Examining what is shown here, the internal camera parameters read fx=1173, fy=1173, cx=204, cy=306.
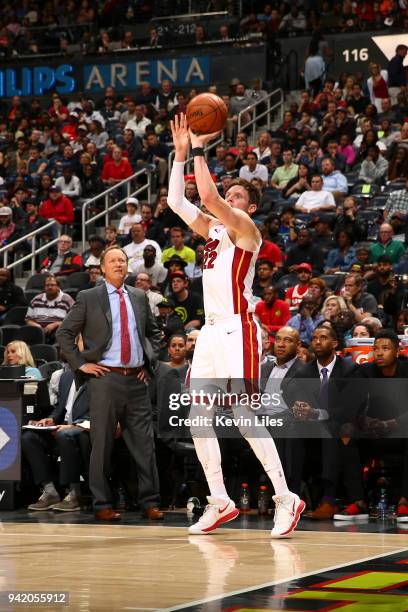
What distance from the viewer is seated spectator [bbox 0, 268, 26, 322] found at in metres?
15.7

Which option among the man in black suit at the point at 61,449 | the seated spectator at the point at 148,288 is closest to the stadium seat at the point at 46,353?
the seated spectator at the point at 148,288

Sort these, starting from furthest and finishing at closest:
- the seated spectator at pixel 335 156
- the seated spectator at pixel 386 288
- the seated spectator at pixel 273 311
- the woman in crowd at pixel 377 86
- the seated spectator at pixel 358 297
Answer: the woman in crowd at pixel 377 86
the seated spectator at pixel 335 156
the seated spectator at pixel 273 311
the seated spectator at pixel 386 288
the seated spectator at pixel 358 297

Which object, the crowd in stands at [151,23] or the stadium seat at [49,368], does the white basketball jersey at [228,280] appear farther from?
the crowd in stands at [151,23]

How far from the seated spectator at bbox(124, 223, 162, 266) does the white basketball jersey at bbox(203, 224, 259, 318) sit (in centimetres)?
815

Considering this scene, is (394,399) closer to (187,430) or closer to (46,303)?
(187,430)

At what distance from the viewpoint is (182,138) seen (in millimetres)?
7785

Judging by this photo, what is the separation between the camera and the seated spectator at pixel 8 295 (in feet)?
51.5

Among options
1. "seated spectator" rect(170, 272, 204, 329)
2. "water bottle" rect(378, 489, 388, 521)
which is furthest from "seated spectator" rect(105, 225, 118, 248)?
"water bottle" rect(378, 489, 388, 521)

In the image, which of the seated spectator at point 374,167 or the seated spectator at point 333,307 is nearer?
the seated spectator at point 333,307

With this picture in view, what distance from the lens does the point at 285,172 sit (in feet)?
57.8

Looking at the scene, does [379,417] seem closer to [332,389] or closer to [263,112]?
[332,389]

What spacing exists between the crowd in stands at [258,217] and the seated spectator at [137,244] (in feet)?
0.09

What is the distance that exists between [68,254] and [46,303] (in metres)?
2.20

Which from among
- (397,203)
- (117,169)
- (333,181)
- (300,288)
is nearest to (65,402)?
(300,288)
